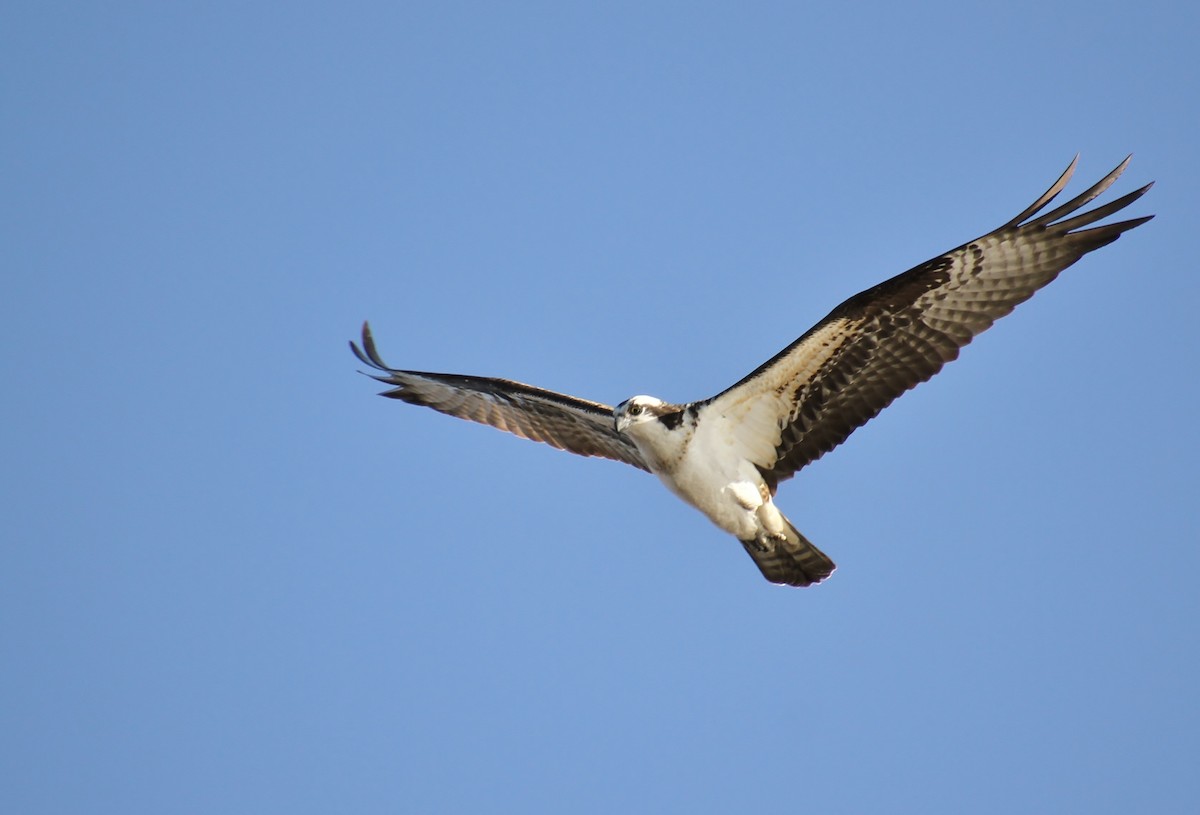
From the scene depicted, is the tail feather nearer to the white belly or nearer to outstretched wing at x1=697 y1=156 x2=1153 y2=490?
the white belly

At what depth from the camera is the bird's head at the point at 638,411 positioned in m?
8.91

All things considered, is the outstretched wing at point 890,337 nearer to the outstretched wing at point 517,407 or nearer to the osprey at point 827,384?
the osprey at point 827,384

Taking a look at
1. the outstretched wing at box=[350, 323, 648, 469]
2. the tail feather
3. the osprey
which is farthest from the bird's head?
the tail feather

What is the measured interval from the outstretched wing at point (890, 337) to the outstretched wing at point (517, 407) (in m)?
1.32

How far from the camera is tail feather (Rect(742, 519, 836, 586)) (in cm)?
Answer: 895

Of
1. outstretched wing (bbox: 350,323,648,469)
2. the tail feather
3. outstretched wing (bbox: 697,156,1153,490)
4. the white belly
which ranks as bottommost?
the tail feather

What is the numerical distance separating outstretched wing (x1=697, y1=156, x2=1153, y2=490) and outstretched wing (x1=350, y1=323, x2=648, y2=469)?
4.32 ft

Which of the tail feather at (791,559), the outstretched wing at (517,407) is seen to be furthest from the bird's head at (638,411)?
the tail feather at (791,559)

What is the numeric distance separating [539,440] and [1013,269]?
4.15 metres

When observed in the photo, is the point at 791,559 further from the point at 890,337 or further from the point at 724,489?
the point at 890,337

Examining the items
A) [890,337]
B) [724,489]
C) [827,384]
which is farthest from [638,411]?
[890,337]

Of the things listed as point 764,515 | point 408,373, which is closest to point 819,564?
point 764,515

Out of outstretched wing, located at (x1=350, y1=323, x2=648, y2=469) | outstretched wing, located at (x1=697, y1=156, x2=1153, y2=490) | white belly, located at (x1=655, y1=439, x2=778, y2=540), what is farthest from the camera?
outstretched wing, located at (x1=350, y1=323, x2=648, y2=469)

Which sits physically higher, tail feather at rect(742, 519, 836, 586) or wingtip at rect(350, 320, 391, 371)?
wingtip at rect(350, 320, 391, 371)
